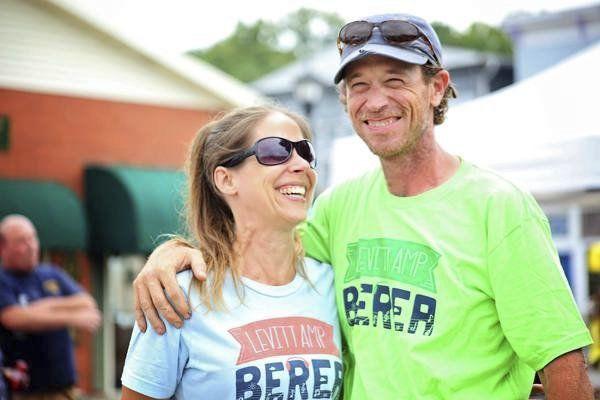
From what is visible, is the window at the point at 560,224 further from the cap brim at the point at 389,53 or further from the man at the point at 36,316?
the cap brim at the point at 389,53

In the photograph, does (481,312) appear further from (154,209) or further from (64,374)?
(154,209)

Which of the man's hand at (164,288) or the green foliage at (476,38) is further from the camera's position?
the green foliage at (476,38)

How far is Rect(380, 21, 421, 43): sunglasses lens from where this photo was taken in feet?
8.45

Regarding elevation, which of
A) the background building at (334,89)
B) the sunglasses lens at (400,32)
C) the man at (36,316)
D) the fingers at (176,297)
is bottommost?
the man at (36,316)

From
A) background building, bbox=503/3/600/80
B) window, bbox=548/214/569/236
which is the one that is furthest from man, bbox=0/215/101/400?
window, bbox=548/214/569/236

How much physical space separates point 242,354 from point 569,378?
3.26 feet

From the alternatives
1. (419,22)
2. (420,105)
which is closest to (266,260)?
(420,105)

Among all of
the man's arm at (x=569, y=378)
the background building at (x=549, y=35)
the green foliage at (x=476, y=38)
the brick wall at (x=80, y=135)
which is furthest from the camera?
the green foliage at (x=476, y=38)

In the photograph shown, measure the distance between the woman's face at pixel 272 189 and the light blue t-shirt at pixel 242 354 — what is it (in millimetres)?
233

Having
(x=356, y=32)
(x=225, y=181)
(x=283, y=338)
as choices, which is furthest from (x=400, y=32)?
(x=283, y=338)

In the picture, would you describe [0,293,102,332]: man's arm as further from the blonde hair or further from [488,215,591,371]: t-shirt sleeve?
[488,215,591,371]: t-shirt sleeve

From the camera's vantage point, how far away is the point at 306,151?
9.45 ft

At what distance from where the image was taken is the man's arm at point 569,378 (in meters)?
2.26

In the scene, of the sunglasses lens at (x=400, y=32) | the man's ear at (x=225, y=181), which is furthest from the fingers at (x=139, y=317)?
the sunglasses lens at (x=400, y=32)
